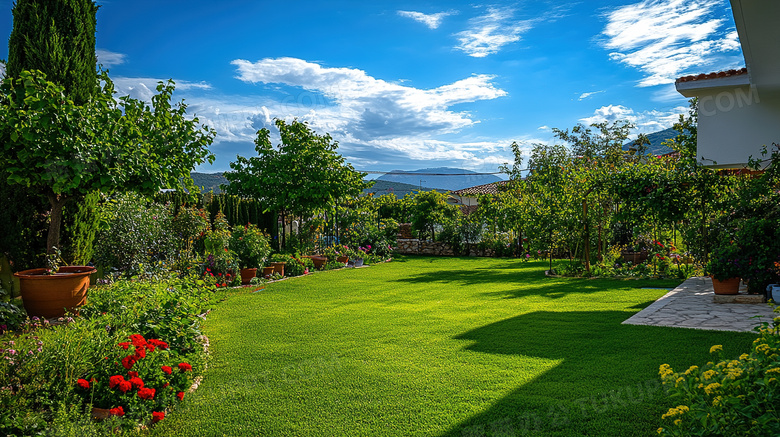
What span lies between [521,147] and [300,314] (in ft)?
58.9

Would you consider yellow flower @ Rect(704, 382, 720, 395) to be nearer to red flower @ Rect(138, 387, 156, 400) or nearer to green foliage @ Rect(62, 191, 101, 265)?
red flower @ Rect(138, 387, 156, 400)

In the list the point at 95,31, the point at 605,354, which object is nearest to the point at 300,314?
the point at 605,354

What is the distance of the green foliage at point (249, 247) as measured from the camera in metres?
10.8

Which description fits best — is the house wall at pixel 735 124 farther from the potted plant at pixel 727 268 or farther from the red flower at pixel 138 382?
the red flower at pixel 138 382

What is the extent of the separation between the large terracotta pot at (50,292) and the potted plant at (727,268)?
956 centimetres

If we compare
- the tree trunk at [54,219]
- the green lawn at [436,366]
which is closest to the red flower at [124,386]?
the green lawn at [436,366]

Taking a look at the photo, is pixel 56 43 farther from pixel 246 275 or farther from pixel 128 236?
pixel 246 275

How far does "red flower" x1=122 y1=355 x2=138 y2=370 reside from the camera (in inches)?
137

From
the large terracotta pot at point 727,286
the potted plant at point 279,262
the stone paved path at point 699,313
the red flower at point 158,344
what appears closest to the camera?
the red flower at point 158,344

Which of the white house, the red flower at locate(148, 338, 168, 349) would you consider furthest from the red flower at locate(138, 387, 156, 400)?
the white house

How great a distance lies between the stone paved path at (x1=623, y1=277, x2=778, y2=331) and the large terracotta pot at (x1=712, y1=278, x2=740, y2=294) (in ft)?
0.72

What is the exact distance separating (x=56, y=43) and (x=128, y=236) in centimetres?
325

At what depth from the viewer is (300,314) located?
7.17 metres

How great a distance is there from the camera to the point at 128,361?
3.52m
